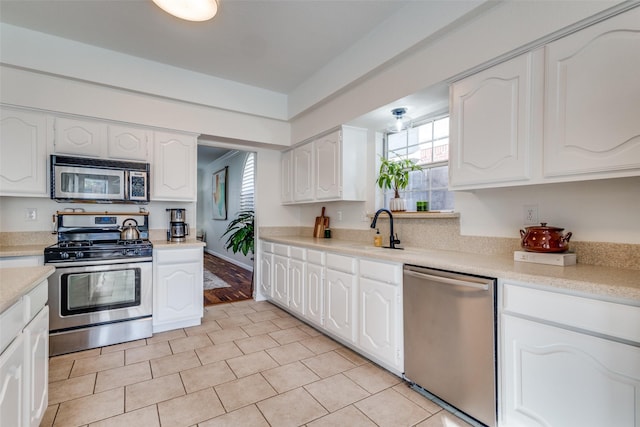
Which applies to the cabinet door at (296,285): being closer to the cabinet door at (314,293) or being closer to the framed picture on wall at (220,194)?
the cabinet door at (314,293)

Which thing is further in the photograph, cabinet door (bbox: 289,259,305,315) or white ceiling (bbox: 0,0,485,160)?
cabinet door (bbox: 289,259,305,315)

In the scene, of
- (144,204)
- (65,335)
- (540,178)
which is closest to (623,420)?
(540,178)

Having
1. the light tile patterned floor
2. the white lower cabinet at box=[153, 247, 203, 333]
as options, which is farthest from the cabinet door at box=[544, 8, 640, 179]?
the white lower cabinet at box=[153, 247, 203, 333]

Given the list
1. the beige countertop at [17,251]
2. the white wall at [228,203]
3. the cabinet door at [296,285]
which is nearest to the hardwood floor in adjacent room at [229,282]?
the white wall at [228,203]

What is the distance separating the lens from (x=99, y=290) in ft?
9.12

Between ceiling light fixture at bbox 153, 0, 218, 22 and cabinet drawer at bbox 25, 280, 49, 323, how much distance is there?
5.41 feet

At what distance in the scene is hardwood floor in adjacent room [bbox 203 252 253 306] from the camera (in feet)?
14.2

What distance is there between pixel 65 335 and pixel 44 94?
2159 millimetres

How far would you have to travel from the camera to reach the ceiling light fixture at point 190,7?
177cm

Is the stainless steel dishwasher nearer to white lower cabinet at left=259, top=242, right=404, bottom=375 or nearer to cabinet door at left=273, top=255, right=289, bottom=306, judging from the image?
white lower cabinet at left=259, top=242, right=404, bottom=375

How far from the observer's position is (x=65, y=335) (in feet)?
8.65

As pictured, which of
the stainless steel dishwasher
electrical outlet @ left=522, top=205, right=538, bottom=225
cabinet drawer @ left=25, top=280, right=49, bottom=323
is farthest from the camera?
electrical outlet @ left=522, top=205, right=538, bottom=225

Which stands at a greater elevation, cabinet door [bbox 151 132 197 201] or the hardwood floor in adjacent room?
cabinet door [bbox 151 132 197 201]

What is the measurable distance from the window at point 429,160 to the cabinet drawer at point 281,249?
→ 1.43 metres
